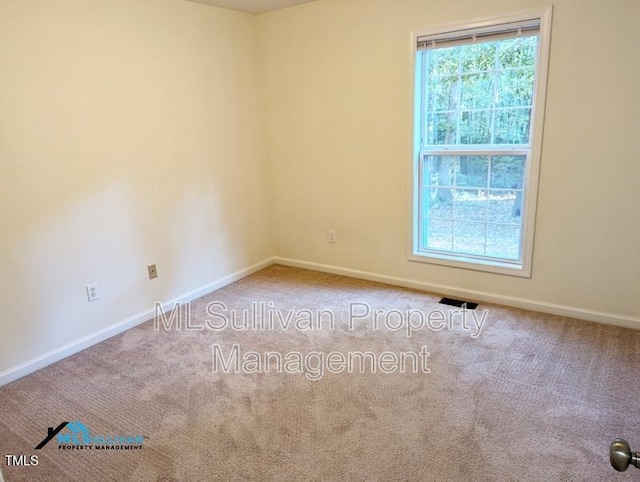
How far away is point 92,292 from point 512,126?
3.05 meters

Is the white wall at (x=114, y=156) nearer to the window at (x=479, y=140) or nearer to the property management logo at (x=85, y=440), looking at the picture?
the property management logo at (x=85, y=440)

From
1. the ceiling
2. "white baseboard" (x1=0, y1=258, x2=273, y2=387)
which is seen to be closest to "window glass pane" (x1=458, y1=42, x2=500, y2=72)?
the ceiling

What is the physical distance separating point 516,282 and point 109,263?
113 inches

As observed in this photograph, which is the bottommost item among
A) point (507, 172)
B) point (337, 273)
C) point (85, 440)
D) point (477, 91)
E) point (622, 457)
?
point (85, 440)

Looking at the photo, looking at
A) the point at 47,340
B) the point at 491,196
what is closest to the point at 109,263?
the point at 47,340

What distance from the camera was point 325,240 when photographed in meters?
3.99

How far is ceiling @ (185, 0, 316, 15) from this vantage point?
3299 millimetres

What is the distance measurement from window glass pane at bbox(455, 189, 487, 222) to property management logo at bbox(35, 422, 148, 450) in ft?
8.46

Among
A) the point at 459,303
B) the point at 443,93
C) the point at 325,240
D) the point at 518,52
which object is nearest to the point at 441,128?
the point at 443,93

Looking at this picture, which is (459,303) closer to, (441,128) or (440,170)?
(440,170)

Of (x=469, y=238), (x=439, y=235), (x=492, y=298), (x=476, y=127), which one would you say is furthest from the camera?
(x=439, y=235)

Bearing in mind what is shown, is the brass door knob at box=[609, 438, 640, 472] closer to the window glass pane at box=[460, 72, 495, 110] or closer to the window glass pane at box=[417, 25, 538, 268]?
the window glass pane at box=[417, 25, 538, 268]

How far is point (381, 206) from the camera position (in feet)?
11.7

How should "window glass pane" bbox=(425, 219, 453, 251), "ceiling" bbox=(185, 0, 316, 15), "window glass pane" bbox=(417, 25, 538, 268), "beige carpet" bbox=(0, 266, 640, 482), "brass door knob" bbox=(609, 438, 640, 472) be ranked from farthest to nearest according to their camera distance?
1. "window glass pane" bbox=(425, 219, 453, 251)
2. "ceiling" bbox=(185, 0, 316, 15)
3. "window glass pane" bbox=(417, 25, 538, 268)
4. "beige carpet" bbox=(0, 266, 640, 482)
5. "brass door knob" bbox=(609, 438, 640, 472)
